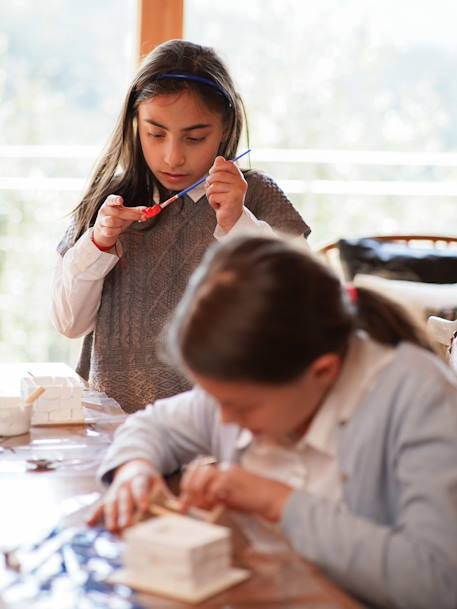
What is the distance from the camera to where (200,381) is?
1162 millimetres

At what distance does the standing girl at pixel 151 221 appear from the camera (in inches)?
83.7

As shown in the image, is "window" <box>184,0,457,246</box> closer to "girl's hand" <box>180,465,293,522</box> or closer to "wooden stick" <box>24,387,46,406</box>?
"wooden stick" <box>24,387,46,406</box>

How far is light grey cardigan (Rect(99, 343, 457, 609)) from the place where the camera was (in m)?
1.03

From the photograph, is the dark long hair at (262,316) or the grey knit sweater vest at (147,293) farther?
the grey knit sweater vest at (147,293)

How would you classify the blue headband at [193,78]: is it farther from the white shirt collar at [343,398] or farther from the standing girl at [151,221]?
the white shirt collar at [343,398]

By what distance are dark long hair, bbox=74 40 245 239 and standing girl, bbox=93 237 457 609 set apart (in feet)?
3.36

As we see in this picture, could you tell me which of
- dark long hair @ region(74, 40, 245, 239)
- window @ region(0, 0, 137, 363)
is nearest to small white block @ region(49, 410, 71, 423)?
dark long hair @ region(74, 40, 245, 239)

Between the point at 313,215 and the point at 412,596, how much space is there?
A: 3296mm

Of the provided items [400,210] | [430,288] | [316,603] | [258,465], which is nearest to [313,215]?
[400,210]

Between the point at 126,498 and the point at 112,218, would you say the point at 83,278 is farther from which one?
the point at 126,498

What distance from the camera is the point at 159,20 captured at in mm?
3643

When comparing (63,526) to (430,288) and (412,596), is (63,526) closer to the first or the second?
(412,596)

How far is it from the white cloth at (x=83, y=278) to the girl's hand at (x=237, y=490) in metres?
A: 0.98

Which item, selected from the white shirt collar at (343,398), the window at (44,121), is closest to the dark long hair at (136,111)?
the white shirt collar at (343,398)
